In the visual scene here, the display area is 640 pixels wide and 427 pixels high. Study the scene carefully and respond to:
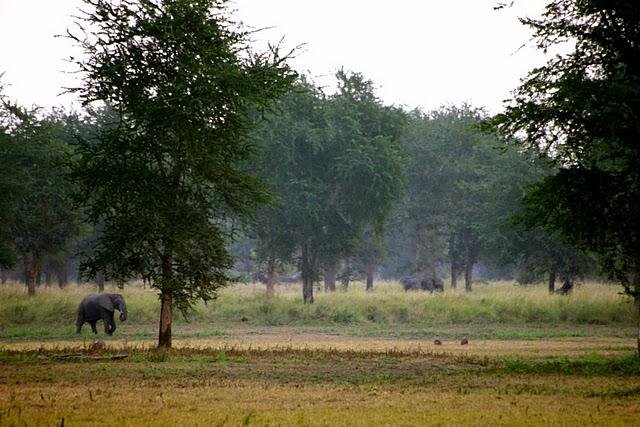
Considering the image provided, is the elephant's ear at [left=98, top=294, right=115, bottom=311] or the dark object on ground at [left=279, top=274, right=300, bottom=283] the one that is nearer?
the elephant's ear at [left=98, top=294, right=115, bottom=311]

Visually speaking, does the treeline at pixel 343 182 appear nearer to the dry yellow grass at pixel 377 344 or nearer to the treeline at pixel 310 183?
the treeline at pixel 310 183

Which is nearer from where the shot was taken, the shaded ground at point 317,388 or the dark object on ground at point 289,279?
the shaded ground at point 317,388

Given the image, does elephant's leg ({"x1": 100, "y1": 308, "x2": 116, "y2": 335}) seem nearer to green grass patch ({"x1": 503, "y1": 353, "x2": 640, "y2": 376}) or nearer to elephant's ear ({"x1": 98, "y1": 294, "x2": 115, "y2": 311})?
elephant's ear ({"x1": 98, "y1": 294, "x2": 115, "y2": 311})

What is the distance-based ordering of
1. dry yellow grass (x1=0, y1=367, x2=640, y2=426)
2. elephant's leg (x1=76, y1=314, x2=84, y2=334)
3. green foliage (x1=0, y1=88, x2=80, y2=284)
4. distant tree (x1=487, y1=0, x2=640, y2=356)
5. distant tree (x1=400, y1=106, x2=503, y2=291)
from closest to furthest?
1. dry yellow grass (x1=0, y1=367, x2=640, y2=426)
2. distant tree (x1=487, y1=0, x2=640, y2=356)
3. elephant's leg (x1=76, y1=314, x2=84, y2=334)
4. green foliage (x1=0, y1=88, x2=80, y2=284)
5. distant tree (x1=400, y1=106, x2=503, y2=291)

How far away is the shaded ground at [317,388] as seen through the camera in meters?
13.7

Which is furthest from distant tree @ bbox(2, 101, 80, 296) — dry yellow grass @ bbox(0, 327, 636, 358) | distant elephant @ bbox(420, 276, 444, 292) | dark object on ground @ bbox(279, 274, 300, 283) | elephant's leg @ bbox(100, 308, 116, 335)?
dark object on ground @ bbox(279, 274, 300, 283)

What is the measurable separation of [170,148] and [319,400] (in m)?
10.9

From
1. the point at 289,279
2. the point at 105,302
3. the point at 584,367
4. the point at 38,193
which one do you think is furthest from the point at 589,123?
the point at 289,279

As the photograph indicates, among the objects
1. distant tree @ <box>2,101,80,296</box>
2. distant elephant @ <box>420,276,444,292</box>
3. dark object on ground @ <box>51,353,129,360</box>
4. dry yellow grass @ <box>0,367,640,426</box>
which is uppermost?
distant tree @ <box>2,101,80,296</box>

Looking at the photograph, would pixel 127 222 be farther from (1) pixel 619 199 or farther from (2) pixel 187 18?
(1) pixel 619 199

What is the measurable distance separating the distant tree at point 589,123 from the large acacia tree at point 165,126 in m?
8.03

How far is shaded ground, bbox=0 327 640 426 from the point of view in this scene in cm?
1366

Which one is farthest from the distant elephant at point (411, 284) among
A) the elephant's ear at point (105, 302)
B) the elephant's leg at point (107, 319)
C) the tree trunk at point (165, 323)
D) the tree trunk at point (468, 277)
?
the tree trunk at point (165, 323)

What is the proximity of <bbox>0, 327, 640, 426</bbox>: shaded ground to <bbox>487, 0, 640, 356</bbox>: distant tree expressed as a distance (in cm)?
357
